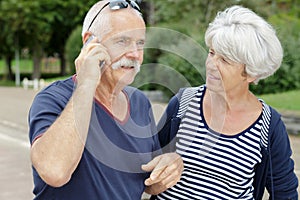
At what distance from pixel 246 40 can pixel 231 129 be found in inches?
15.8

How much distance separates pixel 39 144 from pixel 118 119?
0.41 m

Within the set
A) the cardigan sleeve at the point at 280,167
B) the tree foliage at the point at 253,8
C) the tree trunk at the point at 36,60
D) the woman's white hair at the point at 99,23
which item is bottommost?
the tree trunk at the point at 36,60

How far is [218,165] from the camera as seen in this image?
2.12 meters

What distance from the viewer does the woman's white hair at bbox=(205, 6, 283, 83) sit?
6.51 feet

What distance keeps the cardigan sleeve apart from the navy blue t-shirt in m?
0.54

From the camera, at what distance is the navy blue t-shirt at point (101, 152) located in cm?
167

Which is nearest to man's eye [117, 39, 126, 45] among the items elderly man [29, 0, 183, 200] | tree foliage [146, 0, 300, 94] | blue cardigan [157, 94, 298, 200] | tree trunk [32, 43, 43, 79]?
elderly man [29, 0, 183, 200]

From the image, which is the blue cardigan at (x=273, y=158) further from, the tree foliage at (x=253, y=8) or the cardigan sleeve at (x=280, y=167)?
the tree foliage at (x=253, y=8)

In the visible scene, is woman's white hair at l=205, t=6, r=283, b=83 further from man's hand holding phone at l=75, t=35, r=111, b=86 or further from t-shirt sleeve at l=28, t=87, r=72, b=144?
t-shirt sleeve at l=28, t=87, r=72, b=144

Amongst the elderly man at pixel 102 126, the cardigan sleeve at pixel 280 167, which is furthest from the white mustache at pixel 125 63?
the cardigan sleeve at pixel 280 167

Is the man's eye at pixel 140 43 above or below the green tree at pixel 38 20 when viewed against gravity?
above

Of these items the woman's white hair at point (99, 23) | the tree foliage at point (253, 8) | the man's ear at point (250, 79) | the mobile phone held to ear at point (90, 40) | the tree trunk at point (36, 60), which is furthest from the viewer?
the tree trunk at point (36, 60)

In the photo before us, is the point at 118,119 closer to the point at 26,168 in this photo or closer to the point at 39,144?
the point at 39,144

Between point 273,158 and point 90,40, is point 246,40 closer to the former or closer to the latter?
point 273,158
